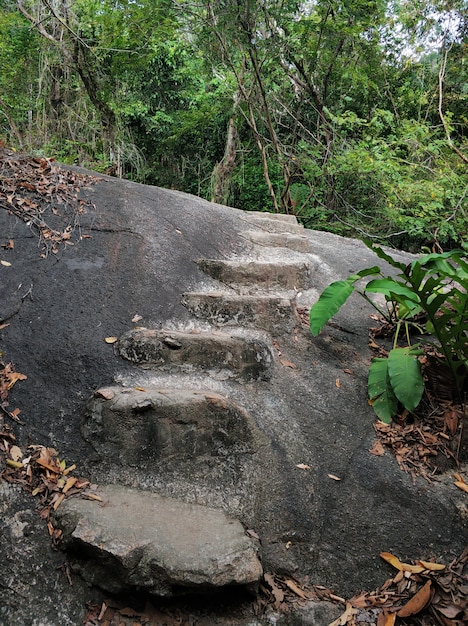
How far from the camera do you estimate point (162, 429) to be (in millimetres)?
2201

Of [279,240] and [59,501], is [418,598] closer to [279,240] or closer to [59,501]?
[59,501]

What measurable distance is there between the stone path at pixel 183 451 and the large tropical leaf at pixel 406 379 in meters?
0.72

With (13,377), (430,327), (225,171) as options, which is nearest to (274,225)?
→ (430,327)

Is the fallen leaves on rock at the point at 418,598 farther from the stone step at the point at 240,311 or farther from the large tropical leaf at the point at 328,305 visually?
the stone step at the point at 240,311

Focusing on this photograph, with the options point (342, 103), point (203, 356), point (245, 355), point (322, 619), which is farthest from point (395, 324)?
point (342, 103)

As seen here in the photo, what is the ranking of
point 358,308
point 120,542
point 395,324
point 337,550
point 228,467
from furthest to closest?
point 358,308, point 395,324, point 228,467, point 337,550, point 120,542

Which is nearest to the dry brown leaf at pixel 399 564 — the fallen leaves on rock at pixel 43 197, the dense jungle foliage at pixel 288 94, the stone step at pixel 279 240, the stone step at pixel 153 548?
the stone step at pixel 153 548

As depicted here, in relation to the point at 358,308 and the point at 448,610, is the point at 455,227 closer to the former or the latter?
the point at 358,308

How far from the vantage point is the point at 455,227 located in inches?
273

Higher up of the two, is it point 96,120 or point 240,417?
point 96,120

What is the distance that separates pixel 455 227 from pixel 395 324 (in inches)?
184

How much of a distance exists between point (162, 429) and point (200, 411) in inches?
8.2

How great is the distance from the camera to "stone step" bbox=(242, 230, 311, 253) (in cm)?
424

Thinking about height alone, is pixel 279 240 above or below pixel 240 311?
above
